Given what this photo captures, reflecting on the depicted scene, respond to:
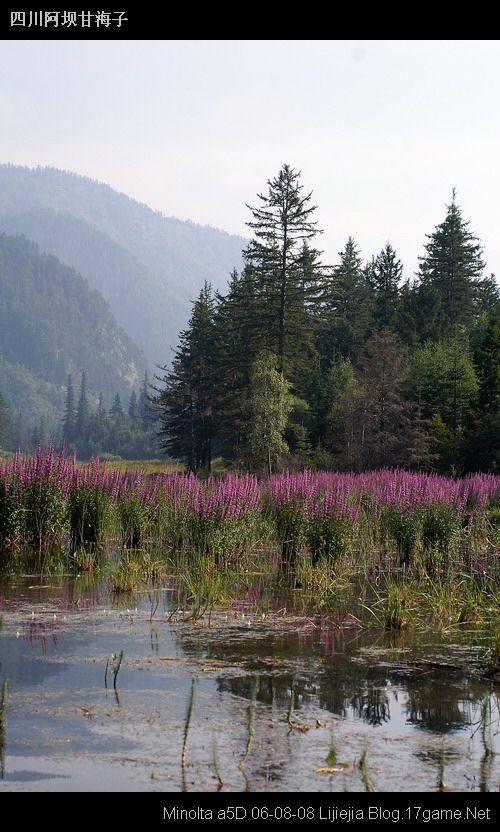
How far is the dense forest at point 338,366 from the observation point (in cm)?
3822

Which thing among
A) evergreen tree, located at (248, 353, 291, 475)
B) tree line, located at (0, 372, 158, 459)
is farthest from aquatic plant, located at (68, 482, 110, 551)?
tree line, located at (0, 372, 158, 459)

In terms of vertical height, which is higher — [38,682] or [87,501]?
[87,501]

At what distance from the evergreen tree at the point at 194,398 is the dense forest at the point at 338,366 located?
0.11 meters

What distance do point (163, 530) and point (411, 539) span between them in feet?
14.7

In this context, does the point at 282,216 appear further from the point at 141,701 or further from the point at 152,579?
the point at 141,701

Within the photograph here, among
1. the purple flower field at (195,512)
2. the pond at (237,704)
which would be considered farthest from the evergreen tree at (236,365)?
the pond at (237,704)

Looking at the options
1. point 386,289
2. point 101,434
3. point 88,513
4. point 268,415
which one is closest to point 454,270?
point 386,289

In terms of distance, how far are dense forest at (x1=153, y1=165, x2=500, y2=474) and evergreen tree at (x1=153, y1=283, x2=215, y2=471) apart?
11 centimetres

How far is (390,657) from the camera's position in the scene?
10328 mm

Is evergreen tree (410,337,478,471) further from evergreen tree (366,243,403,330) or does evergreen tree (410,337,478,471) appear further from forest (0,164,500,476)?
evergreen tree (366,243,403,330)

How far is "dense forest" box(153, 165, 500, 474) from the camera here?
1505 inches

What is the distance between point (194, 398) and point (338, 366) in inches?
408
